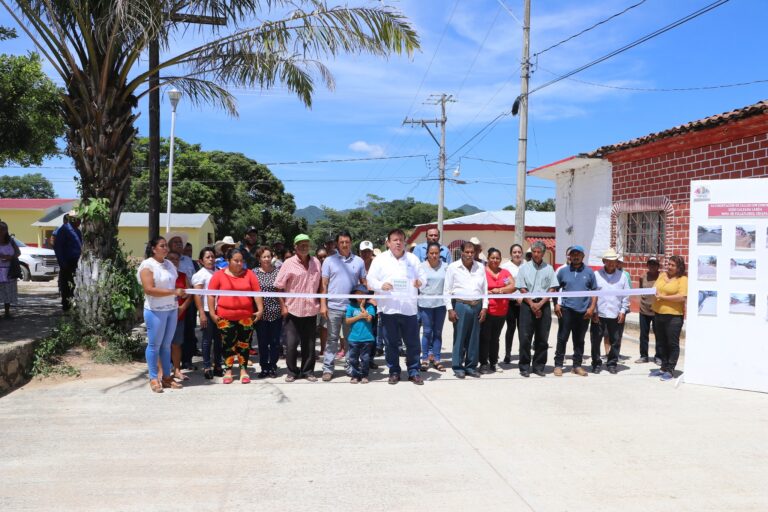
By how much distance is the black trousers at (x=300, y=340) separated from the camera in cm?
769

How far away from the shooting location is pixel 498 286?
27.2 feet

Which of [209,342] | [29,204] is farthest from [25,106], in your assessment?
[29,204]

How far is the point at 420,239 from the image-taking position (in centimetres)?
4656

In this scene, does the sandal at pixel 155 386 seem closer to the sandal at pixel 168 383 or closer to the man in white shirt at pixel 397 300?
the sandal at pixel 168 383

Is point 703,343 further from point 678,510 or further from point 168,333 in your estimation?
point 168,333

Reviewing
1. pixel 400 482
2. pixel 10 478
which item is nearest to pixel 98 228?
pixel 10 478

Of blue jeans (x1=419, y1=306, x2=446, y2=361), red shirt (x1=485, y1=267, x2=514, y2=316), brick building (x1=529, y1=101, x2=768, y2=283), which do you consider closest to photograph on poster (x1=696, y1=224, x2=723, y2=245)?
red shirt (x1=485, y1=267, x2=514, y2=316)

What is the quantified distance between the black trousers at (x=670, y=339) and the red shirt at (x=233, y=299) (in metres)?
5.18

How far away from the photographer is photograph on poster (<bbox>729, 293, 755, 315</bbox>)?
23.7 ft

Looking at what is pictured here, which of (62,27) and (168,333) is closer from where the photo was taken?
(168,333)

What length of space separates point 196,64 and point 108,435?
18.4ft

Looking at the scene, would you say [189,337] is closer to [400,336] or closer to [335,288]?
[335,288]

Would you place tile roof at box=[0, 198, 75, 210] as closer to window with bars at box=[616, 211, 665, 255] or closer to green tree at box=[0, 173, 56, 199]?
window with bars at box=[616, 211, 665, 255]

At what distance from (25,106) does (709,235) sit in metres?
12.2
